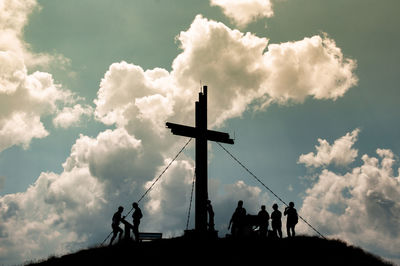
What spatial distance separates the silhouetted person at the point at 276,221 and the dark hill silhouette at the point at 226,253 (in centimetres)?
73

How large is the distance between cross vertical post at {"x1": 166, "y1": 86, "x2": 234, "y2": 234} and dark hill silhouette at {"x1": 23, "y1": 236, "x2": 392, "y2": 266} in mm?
1194

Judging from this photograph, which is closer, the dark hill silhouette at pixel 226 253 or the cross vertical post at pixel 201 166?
the dark hill silhouette at pixel 226 253

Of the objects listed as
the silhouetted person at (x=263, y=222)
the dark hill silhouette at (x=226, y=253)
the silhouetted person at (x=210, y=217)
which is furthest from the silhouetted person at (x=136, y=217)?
the silhouetted person at (x=263, y=222)

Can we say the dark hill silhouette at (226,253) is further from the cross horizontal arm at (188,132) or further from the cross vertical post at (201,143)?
the cross horizontal arm at (188,132)

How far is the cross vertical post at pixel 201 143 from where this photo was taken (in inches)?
683

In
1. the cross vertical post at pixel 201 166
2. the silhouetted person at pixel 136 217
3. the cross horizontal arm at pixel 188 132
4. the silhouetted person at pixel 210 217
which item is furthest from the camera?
the silhouetted person at pixel 210 217

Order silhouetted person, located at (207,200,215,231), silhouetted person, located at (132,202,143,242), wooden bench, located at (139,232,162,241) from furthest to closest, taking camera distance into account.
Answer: silhouetted person, located at (207,200,215,231)
silhouetted person, located at (132,202,143,242)
wooden bench, located at (139,232,162,241)

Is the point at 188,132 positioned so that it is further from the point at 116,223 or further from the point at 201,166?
the point at 116,223

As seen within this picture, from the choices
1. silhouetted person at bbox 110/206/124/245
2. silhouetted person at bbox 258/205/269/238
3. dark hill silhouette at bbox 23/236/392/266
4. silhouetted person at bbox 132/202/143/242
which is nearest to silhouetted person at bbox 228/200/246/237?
silhouetted person at bbox 258/205/269/238

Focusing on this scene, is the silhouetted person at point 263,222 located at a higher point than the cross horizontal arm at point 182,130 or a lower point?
lower

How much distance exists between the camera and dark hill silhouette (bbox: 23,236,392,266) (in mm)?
14648

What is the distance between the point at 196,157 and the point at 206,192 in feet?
5.49

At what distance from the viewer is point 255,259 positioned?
1467cm

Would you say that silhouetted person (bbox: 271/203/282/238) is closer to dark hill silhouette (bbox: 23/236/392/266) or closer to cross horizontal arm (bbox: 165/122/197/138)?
dark hill silhouette (bbox: 23/236/392/266)
